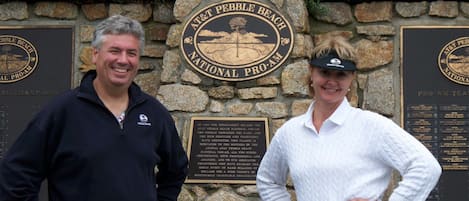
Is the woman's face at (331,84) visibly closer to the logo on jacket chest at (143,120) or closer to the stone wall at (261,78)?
the logo on jacket chest at (143,120)

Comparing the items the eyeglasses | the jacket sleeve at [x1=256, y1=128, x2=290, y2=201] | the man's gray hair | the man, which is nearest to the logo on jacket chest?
the man

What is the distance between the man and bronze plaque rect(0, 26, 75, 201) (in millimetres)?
2651

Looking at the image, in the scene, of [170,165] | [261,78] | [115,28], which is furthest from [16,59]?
[115,28]

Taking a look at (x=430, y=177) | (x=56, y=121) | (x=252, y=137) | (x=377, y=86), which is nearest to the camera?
(x=430, y=177)

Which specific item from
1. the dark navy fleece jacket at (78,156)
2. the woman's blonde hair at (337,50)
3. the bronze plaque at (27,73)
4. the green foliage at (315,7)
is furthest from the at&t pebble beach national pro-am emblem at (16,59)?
the woman's blonde hair at (337,50)

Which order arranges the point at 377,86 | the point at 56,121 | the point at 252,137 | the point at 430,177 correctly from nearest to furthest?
the point at 430,177 → the point at 56,121 → the point at 252,137 → the point at 377,86

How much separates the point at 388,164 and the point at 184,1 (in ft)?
9.44

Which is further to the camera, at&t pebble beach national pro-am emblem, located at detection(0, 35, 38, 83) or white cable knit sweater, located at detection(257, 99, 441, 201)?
at&t pebble beach national pro-am emblem, located at detection(0, 35, 38, 83)

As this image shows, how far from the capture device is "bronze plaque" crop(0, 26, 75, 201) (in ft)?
17.5

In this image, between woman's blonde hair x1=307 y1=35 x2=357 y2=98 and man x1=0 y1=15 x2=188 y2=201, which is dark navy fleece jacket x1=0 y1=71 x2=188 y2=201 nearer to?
man x1=0 y1=15 x2=188 y2=201

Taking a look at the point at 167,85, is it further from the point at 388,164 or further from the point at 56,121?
the point at 388,164

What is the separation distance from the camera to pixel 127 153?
2.69m

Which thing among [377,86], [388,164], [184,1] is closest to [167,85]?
[184,1]

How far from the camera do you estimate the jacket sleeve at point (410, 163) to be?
8.14 feet
